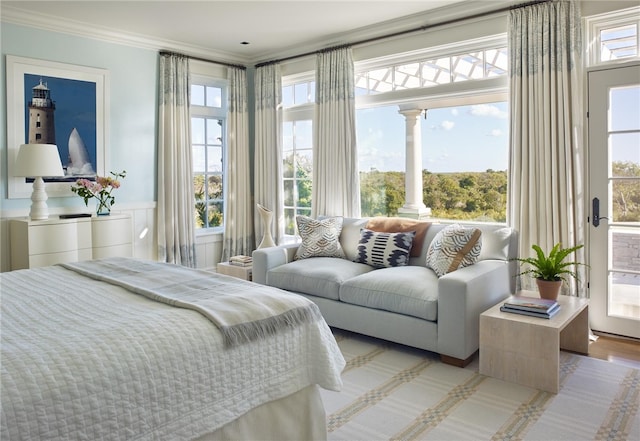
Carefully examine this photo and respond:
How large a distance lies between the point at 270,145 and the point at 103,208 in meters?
1.99

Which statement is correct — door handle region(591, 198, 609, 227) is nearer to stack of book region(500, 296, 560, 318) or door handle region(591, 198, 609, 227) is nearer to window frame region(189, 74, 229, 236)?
stack of book region(500, 296, 560, 318)

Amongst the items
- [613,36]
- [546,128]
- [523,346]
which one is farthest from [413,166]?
[523,346]

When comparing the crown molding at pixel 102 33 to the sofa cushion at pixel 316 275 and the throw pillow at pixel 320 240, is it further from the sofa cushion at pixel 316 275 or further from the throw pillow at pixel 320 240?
the sofa cushion at pixel 316 275

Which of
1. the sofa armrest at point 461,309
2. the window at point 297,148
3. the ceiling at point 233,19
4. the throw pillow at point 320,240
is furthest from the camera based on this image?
the window at point 297,148

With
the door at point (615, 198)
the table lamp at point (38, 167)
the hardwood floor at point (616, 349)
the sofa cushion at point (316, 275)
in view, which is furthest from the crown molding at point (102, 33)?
the hardwood floor at point (616, 349)

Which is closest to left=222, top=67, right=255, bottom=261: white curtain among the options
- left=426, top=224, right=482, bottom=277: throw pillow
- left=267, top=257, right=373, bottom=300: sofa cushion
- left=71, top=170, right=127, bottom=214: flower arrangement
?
left=71, top=170, right=127, bottom=214: flower arrangement

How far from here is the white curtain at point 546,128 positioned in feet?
11.9

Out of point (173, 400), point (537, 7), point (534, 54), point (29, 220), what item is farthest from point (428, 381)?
point (29, 220)

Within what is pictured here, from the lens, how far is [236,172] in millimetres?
5910

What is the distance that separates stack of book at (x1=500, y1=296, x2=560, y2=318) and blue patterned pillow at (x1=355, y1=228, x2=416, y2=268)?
3.34ft

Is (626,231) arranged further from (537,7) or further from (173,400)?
(173,400)

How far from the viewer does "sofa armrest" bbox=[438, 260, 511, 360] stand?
119 inches

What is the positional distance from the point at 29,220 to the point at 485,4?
422 centimetres

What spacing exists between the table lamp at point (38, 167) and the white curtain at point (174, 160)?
3.85 ft
